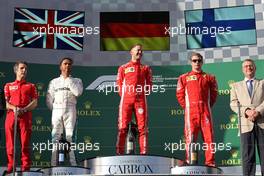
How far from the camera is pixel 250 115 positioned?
3.61m

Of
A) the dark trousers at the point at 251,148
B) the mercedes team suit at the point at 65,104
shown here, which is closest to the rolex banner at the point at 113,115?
the mercedes team suit at the point at 65,104

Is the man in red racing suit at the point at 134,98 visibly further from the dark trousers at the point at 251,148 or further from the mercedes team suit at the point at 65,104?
the dark trousers at the point at 251,148

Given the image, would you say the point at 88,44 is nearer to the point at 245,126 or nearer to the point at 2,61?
the point at 2,61

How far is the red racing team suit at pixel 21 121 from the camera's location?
3.76 meters

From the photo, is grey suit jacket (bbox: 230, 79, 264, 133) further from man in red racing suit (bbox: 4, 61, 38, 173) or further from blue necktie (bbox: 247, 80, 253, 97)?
man in red racing suit (bbox: 4, 61, 38, 173)

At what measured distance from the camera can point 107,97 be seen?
539cm

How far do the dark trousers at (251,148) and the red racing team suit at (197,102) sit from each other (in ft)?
0.74

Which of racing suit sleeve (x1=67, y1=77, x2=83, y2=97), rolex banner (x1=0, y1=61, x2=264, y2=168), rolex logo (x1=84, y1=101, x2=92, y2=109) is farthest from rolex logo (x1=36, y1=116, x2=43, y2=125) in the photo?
racing suit sleeve (x1=67, y1=77, x2=83, y2=97)

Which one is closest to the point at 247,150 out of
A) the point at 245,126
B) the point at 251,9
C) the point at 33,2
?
the point at 245,126

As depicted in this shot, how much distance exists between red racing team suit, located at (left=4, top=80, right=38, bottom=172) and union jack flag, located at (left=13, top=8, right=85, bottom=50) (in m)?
1.62

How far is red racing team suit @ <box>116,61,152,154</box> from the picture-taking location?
3801mm

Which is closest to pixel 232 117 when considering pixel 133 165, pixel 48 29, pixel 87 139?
pixel 87 139

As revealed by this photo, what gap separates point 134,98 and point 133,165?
0.65 metres

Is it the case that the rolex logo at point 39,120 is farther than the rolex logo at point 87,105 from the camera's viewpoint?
No
